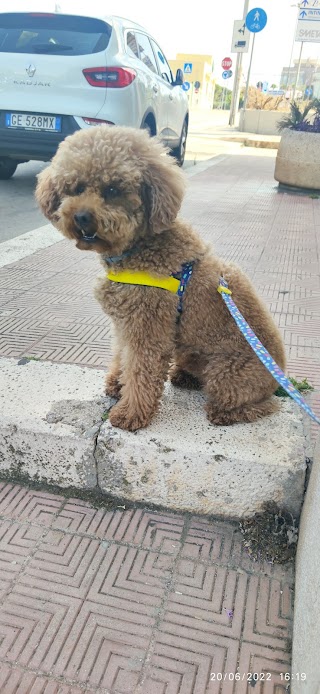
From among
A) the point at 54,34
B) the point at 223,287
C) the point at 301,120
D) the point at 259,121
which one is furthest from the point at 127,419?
the point at 259,121

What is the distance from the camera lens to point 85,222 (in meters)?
2.13

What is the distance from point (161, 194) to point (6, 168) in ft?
25.4

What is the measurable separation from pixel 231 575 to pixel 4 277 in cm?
357

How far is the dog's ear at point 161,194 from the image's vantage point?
7.18 ft

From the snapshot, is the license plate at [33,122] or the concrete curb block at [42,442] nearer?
the concrete curb block at [42,442]

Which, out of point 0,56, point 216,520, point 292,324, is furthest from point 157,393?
point 0,56

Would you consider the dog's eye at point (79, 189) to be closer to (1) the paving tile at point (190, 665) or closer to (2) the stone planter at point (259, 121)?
(1) the paving tile at point (190, 665)

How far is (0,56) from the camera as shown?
6.73 meters

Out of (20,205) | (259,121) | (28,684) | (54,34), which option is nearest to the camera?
(28,684)

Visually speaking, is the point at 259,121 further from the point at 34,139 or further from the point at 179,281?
the point at 179,281

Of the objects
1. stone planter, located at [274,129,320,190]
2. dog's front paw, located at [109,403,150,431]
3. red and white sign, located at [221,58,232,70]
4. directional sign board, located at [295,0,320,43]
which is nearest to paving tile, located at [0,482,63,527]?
dog's front paw, located at [109,403,150,431]

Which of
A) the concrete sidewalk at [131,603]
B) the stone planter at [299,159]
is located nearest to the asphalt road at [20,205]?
the concrete sidewalk at [131,603]

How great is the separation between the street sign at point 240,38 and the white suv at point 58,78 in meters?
20.0

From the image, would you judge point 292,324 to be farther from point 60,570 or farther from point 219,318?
point 60,570
